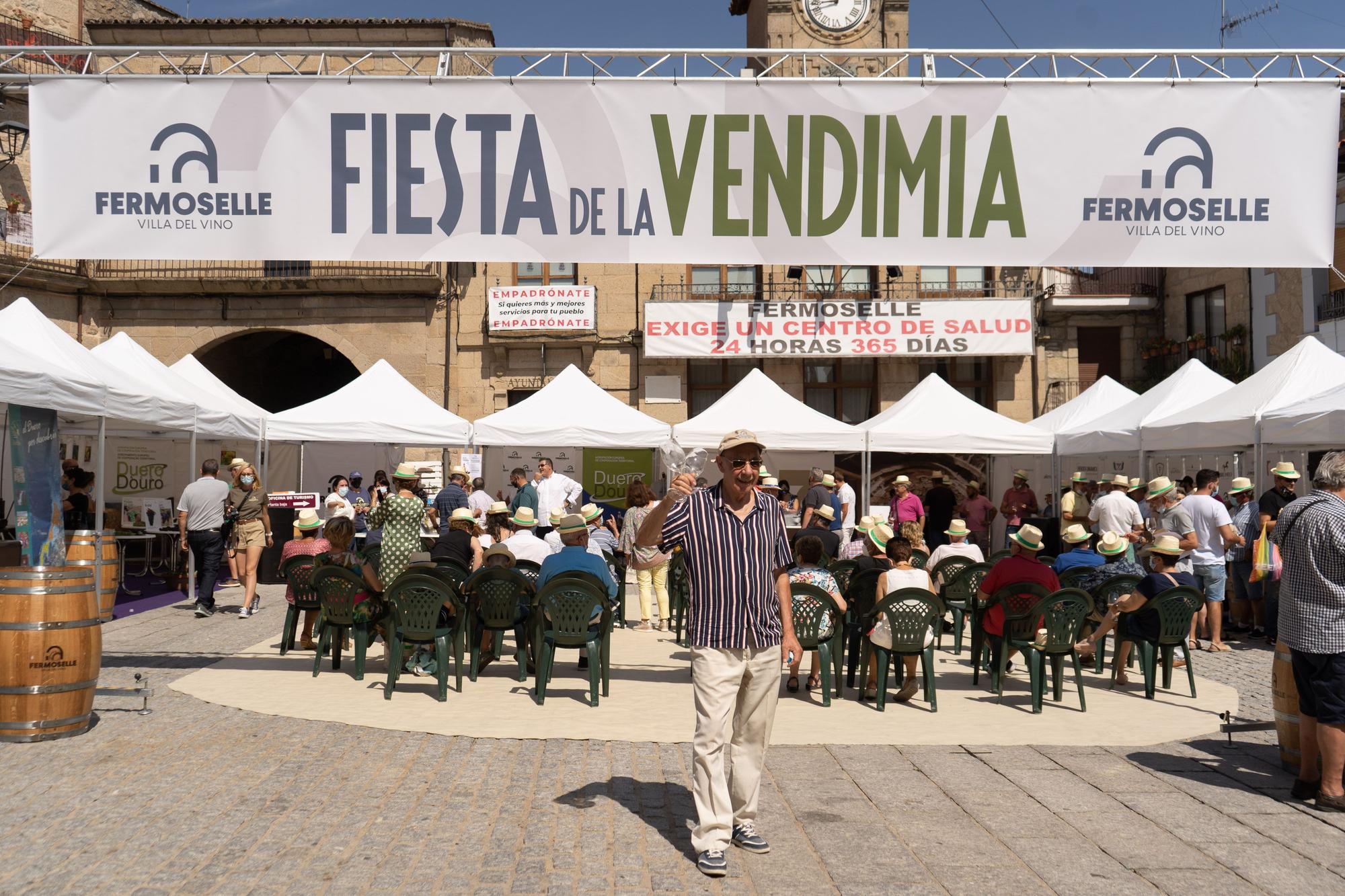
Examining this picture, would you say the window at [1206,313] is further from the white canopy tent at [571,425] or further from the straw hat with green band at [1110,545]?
the straw hat with green band at [1110,545]

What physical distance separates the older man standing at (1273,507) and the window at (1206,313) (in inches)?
533

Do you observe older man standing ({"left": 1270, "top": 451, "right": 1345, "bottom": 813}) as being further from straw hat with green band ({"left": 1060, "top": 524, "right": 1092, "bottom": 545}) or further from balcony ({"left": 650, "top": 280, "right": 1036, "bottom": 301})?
balcony ({"left": 650, "top": 280, "right": 1036, "bottom": 301})

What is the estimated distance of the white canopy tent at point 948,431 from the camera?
1633 cm

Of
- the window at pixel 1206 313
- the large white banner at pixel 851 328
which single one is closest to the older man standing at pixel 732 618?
the large white banner at pixel 851 328

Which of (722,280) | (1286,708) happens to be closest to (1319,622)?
(1286,708)

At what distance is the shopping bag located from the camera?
9430 mm

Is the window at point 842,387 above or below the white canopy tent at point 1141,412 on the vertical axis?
above

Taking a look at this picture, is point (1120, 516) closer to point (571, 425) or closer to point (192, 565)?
point (571, 425)

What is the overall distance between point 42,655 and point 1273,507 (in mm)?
10555

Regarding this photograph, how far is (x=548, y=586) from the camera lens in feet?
25.3

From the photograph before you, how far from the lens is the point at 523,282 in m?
24.5

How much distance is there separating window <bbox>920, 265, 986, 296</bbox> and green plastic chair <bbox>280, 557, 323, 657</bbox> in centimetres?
1717

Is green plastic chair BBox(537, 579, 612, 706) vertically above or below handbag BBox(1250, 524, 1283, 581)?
below

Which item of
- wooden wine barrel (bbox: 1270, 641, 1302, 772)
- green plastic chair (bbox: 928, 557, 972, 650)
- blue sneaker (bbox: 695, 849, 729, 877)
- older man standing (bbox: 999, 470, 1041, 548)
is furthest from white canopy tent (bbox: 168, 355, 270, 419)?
wooden wine barrel (bbox: 1270, 641, 1302, 772)
